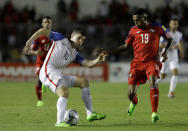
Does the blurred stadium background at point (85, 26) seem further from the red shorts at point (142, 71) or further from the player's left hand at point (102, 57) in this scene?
the player's left hand at point (102, 57)

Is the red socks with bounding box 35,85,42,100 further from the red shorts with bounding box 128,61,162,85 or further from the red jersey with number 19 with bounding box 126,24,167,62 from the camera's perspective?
the red jersey with number 19 with bounding box 126,24,167,62

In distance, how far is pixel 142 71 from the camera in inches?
352

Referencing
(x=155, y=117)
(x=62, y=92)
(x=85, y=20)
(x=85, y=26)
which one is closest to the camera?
(x=62, y=92)

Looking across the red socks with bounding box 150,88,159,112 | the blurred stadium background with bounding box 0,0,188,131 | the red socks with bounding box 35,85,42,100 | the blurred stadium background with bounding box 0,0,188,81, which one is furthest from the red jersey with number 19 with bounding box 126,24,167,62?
the blurred stadium background with bounding box 0,0,188,81

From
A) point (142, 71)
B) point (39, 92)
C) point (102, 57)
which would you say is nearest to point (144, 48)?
point (142, 71)

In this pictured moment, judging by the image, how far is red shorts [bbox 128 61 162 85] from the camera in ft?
28.2

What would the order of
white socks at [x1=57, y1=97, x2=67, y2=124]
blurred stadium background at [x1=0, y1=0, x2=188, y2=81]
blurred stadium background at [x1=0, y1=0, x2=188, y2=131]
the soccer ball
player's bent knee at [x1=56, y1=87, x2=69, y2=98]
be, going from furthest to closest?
blurred stadium background at [x1=0, y1=0, x2=188, y2=81], blurred stadium background at [x1=0, y1=0, x2=188, y2=131], the soccer ball, player's bent knee at [x1=56, y1=87, x2=69, y2=98], white socks at [x1=57, y1=97, x2=67, y2=124]

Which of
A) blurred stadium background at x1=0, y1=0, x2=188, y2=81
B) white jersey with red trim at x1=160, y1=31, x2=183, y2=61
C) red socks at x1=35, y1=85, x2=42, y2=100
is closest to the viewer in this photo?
red socks at x1=35, y1=85, x2=42, y2=100

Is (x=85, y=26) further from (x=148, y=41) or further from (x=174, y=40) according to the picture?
(x=148, y=41)

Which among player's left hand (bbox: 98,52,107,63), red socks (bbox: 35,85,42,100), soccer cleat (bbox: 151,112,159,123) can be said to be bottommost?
red socks (bbox: 35,85,42,100)

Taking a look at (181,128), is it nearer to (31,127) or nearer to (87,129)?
Answer: (87,129)

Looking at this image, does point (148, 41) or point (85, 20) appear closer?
point (148, 41)

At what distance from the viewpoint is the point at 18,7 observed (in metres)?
28.2

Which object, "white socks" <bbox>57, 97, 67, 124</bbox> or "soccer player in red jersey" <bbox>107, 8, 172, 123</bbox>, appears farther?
"soccer player in red jersey" <bbox>107, 8, 172, 123</bbox>
